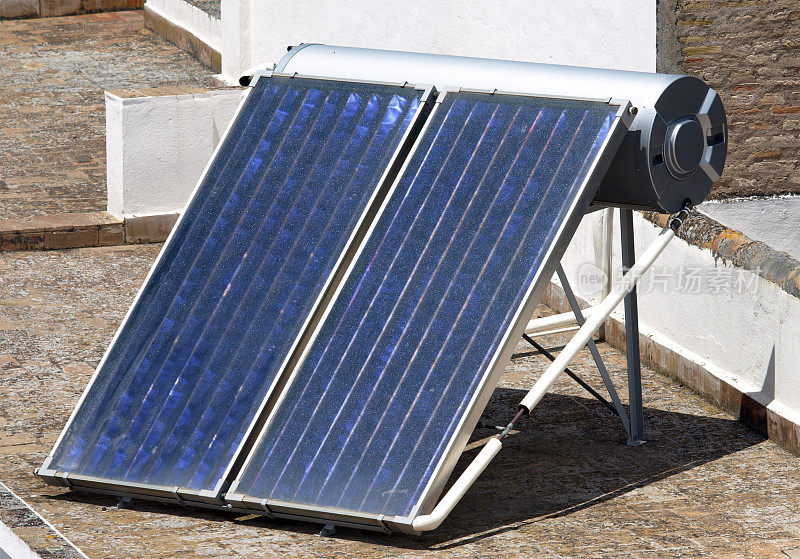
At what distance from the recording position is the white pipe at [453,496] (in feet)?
18.1

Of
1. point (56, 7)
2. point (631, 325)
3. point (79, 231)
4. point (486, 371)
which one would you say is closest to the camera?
point (486, 371)

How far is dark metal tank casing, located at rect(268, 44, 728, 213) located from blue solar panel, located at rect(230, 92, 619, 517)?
259mm

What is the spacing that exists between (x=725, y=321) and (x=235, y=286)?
9.86 feet

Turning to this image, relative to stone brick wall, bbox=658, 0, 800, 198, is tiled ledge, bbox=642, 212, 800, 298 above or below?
below

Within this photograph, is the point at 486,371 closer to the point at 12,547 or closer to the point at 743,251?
the point at 12,547

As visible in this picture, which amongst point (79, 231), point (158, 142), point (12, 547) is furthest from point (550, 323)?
point (79, 231)

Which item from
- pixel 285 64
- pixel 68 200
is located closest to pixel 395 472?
pixel 285 64

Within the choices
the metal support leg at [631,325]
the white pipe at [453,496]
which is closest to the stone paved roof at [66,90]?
the metal support leg at [631,325]

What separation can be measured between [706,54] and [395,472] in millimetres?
4341

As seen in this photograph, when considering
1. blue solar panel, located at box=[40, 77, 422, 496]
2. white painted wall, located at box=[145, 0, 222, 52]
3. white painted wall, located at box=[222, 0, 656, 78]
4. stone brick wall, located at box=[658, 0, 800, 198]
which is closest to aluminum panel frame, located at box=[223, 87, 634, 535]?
blue solar panel, located at box=[40, 77, 422, 496]

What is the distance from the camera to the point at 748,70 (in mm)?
8859

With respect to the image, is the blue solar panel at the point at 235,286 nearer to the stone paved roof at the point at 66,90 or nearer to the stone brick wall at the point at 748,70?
the stone brick wall at the point at 748,70

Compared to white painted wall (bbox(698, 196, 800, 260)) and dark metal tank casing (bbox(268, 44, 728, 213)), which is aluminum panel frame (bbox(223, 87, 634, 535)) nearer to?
dark metal tank casing (bbox(268, 44, 728, 213))

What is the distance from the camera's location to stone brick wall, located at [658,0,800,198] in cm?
862
